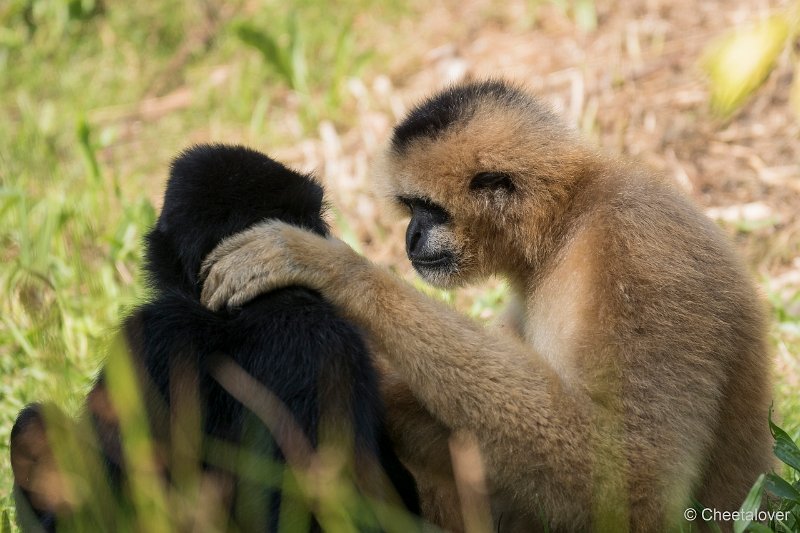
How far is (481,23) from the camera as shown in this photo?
10.9 meters

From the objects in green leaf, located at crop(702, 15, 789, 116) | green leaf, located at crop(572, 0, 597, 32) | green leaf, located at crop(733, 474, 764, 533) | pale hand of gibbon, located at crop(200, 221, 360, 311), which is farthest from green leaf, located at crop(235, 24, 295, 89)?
green leaf, located at crop(733, 474, 764, 533)

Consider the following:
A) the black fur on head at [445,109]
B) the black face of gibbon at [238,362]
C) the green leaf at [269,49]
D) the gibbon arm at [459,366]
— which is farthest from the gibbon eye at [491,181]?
the green leaf at [269,49]

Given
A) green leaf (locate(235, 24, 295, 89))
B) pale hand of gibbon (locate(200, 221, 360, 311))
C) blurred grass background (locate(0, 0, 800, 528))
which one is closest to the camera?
pale hand of gibbon (locate(200, 221, 360, 311))

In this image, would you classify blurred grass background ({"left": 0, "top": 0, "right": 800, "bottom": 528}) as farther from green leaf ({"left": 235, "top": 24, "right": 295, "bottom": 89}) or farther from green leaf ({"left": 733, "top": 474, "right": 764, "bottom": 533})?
green leaf ({"left": 733, "top": 474, "right": 764, "bottom": 533})

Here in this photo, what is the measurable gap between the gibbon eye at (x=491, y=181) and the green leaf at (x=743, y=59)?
4.34 m

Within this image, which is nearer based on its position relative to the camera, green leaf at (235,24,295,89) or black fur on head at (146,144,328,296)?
black fur on head at (146,144,328,296)

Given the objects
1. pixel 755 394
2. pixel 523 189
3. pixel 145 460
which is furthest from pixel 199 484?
pixel 755 394

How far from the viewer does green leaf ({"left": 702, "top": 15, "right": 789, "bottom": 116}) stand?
821cm

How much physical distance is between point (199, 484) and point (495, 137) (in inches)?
81.3

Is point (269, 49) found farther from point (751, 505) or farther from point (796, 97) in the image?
point (751, 505)

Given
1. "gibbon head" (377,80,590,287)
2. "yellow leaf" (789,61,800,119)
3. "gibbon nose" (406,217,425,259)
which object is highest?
"yellow leaf" (789,61,800,119)

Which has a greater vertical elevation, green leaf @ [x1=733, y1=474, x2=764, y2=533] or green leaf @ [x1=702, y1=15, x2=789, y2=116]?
green leaf @ [x1=702, y1=15, x2=789, y2=116]

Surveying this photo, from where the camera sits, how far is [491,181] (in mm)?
4816

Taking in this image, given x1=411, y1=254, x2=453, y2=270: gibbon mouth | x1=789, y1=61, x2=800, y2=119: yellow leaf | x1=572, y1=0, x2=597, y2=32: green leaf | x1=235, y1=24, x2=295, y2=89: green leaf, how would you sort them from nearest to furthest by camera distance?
1. x1=411, y1=254, x2=453, y2=270: gibbon mouth
2. x1=789, y1=61, x2=800, y2=119: yellow leaf
3. x1=235, y1=24, x2=295, y2=89: green leaf
4. x1=572, y1=0, x2=597, y2=32: green leaf
